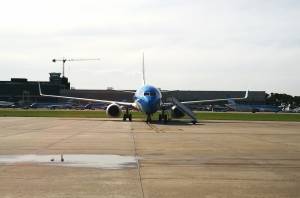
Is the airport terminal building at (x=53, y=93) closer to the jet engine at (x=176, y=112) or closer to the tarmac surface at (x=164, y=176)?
the jet engine at (x=176, y=112)

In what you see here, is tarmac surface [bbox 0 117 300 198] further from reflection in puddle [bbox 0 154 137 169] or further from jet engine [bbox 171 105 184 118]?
jet engine [bbox 171 105 184 118]

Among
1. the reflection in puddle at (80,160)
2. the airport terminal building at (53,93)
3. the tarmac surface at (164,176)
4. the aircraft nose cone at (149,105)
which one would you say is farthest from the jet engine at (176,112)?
the airport terminal building at (53,93)

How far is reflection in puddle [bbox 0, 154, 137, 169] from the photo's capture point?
14.2m

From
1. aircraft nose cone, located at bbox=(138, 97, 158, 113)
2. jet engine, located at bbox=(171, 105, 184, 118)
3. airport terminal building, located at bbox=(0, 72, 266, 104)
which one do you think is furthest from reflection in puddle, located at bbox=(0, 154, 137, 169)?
airport terminal building, located at bbox=(0, 72, 266, 104)

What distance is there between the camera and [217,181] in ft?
37.7

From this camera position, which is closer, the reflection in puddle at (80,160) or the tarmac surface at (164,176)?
the tarmac surface at (164,176)

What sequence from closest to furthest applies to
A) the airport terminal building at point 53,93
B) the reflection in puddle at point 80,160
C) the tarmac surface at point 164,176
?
the tarmac surface at point 164,176 → the reflection in puddle at point 80,160 → the airport terminal building at point 53,93

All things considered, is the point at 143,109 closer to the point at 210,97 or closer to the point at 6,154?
the point at 6,154

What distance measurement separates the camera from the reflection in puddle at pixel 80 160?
1421 cm

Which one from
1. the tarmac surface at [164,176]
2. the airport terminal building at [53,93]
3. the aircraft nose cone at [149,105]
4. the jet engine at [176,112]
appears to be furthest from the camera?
the airport terminal building at [53,93]

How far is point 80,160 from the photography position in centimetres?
1531

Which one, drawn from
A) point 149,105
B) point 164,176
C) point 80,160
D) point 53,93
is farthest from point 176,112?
point 53,93

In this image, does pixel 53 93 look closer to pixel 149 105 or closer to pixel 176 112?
pixel 176 112

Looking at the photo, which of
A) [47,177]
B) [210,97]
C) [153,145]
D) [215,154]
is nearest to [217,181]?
[47,177]
